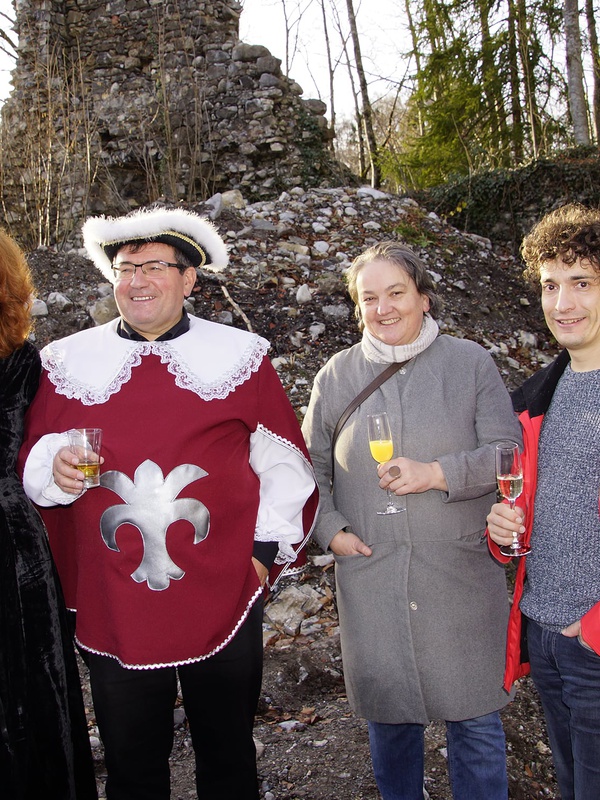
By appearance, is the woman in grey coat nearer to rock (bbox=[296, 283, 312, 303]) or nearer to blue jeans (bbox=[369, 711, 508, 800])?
blue jeans (bbox=[369, 711, 508, 800])

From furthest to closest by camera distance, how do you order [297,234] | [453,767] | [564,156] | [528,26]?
A: [528,26] < [564,156] < [297,234] < [453,767]

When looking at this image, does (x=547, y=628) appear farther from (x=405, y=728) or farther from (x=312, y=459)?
(x=312, y=459)

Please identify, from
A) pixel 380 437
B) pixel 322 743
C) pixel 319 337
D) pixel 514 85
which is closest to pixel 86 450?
pixel 380 437

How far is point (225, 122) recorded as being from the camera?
35.7ft

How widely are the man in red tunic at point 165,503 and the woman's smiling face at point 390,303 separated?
412 millimetres

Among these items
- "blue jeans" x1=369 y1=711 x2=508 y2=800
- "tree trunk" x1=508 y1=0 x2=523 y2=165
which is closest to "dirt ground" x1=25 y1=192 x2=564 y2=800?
"blue jeans" x1=369 y1=711 x2=508 y2=800

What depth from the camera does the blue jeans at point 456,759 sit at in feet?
7.61

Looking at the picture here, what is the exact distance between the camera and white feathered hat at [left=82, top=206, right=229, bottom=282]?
2.29 m

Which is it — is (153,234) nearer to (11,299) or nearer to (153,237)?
(153,237)

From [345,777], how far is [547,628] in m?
1.33

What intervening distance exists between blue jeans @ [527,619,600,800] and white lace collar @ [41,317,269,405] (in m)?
1.25

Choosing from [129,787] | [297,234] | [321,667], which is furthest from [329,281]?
[129,787]

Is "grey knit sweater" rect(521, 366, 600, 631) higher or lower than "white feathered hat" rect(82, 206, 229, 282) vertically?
lower

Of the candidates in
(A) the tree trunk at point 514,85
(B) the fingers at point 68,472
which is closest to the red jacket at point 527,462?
(B) the fingers at point 68,472
